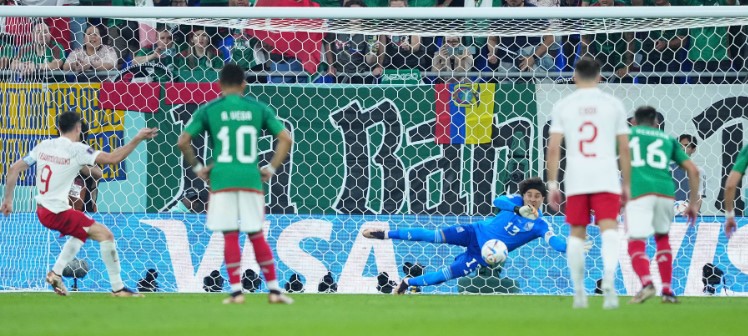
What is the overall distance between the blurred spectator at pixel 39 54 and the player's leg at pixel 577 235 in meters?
6.61

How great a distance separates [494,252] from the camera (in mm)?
10789

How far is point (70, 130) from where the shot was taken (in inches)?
408

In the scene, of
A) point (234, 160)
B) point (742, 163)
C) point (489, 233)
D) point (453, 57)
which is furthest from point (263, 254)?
point (453, 57)

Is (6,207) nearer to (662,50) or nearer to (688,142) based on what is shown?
(688,142)

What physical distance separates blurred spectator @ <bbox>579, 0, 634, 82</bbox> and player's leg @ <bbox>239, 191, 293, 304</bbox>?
5793 mm

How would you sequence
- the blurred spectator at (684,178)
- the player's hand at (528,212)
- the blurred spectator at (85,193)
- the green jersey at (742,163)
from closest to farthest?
the green jersey at (742,163), the player's hand at (528,212), the blurred spectator at (684,178), the blurred spectator at (85,193)

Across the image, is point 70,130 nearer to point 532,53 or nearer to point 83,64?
point 83,64

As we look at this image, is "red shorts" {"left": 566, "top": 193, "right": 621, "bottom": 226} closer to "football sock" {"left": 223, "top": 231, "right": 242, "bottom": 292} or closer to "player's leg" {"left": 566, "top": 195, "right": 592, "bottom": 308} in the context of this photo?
"player's leg" {"left": 566, "top": 195, "right": 592, "bottom": 308}

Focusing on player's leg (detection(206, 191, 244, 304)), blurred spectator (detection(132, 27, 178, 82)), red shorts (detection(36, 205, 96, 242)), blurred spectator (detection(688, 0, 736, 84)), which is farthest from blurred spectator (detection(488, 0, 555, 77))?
player's leg (detection(206, 191, 244, 304))

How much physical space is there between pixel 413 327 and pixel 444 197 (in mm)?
5938

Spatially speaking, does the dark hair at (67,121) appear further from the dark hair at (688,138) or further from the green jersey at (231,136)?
the dark hair at (688,138)

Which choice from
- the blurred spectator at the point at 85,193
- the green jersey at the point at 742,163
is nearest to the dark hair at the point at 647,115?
the green jersey at the point at 742,163

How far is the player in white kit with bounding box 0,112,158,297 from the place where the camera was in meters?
10.4

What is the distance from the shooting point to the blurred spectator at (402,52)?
13.4 metres
